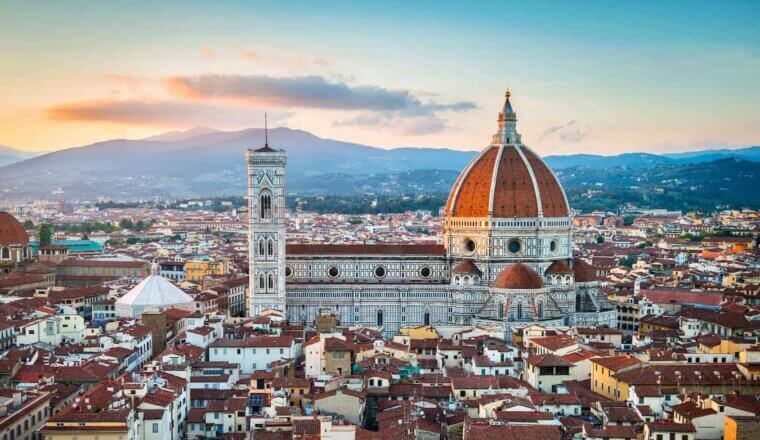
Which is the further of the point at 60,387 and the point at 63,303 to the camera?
the point at 63,303

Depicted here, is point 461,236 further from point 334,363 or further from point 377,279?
point 334,363

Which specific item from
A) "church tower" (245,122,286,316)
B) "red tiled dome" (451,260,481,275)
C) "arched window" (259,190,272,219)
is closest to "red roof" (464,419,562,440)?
"red tiled dome" (451,260,481,275)

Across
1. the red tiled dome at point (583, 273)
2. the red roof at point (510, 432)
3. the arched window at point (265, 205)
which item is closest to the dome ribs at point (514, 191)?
the red tiled dome at point (583, 273)

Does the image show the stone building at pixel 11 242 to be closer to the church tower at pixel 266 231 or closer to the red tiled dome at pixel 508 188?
the church tower at pixel 266 231

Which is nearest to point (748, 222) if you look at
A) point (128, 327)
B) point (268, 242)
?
point (268, 242)

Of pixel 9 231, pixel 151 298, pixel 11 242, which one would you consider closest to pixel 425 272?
pixel 151 298

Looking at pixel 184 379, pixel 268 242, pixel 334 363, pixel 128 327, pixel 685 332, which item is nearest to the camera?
pixel 184 379

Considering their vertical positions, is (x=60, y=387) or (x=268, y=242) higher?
(x=268, y=242)
